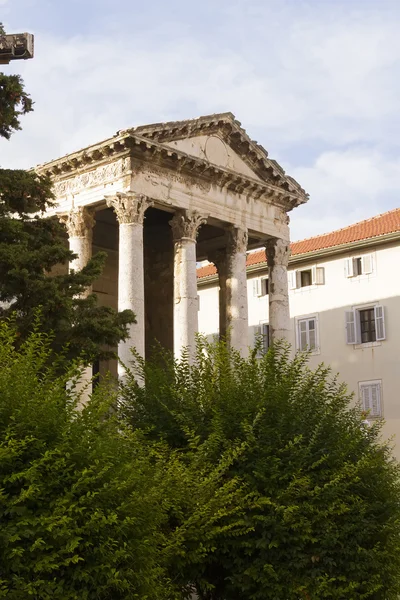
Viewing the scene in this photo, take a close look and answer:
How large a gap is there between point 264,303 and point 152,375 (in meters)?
24.8

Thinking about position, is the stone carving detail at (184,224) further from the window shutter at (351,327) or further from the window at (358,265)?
the window shutter at (351,327)

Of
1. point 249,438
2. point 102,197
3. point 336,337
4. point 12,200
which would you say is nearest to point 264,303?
point 336,337

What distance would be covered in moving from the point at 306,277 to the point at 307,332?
2.32 meters

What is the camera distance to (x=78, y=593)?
870 cm

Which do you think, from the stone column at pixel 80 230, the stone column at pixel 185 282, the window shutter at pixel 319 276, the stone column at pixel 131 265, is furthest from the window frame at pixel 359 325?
the stone column at pixel 80 230

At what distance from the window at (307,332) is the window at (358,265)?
242 cm

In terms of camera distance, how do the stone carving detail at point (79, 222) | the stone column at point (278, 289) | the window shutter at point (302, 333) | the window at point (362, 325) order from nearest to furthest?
the stone carving detail at point (79, 222) → the stone column at point (278, 289) → the window at point (362, 325) → the window shutter at point (302, 333)

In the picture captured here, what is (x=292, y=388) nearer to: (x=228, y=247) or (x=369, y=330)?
(x=228, y=247)

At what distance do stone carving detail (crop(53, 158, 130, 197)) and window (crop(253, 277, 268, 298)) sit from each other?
14676mm

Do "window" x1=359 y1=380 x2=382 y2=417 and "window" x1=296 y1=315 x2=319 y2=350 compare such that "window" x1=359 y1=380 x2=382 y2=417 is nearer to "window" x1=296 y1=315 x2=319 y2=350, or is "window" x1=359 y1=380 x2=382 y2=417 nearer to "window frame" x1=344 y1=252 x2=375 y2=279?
"window" x1=296 y1=315 x2=319 y2=350

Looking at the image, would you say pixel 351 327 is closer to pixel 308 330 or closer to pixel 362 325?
pixel 362 325

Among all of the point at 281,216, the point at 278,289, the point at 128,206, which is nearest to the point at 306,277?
the point at 281,216

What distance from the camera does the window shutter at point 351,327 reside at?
35531mm

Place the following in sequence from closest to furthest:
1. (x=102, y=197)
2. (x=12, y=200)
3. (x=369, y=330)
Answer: (x=12, y=200)
(x=102, y=197)
(x=369, y=330)
